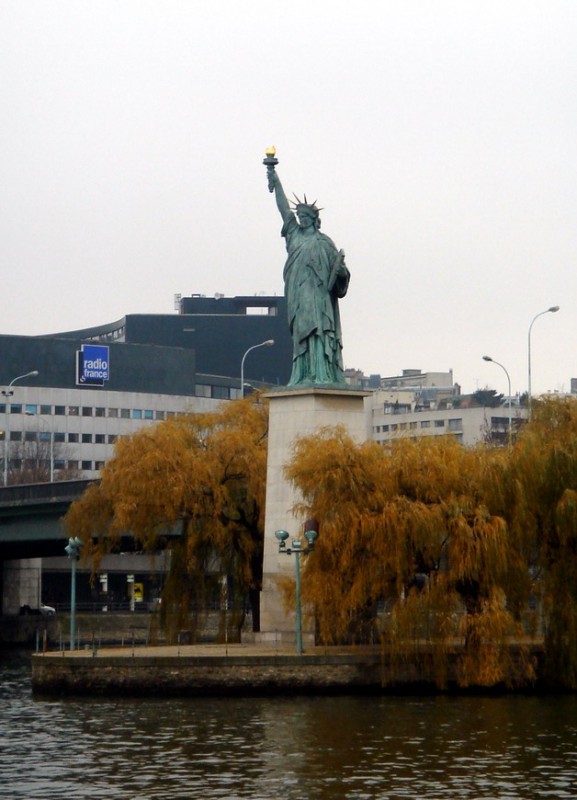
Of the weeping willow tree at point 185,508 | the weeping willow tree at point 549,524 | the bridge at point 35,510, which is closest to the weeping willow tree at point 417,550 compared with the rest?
the weeping willow tree at point 549,524

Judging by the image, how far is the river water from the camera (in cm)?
4156

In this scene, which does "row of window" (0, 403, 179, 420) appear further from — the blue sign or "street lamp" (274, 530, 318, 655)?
"street lamp" (274, 530, 318, 655)

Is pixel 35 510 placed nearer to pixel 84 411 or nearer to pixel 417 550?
pixel 417 550

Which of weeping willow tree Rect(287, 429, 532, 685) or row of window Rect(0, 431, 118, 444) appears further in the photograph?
row of window Rect(0, 431, 118, 444)

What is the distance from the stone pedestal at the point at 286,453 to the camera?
68.3 m

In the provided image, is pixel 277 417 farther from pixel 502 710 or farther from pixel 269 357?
pixel 269 357

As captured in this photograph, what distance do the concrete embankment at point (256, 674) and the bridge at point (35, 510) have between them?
2956 centimetres

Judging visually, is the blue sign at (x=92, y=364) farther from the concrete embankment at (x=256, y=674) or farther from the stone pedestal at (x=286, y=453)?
the concrete embankment at (x=256, y=674)

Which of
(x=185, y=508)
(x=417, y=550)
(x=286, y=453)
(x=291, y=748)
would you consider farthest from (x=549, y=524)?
(x=291, y=748)

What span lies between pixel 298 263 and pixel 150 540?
11.6 metres

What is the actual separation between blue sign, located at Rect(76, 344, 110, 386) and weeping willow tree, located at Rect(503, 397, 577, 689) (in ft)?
341

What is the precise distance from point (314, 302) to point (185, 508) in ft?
30.9

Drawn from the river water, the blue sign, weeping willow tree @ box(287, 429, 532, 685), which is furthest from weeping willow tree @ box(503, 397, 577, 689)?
the blue sign

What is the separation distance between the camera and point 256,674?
6081cm
